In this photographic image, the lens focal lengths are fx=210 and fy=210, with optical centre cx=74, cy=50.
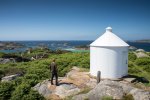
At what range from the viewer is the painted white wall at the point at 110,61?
52.2 feet

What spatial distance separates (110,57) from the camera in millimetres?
15859

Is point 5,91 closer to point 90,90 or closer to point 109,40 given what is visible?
point 90,90

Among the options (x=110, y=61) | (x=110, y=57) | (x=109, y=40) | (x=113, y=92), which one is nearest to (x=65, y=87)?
(x=113, y=92)

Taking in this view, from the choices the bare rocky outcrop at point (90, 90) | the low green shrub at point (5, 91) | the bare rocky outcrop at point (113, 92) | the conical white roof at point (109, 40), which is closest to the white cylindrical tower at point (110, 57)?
the conical white roof at point (109, 40)

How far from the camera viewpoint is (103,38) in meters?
17.0

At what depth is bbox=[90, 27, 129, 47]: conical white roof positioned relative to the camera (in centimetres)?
1631

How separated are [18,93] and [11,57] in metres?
26.5

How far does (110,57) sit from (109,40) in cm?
154

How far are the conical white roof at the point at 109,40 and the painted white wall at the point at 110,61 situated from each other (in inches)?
14.7

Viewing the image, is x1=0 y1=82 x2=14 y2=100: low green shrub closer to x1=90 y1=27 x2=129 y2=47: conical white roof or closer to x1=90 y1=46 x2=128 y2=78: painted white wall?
x1=90 y1=46 x2=128 y2=78: painted white wall

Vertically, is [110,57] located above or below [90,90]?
above

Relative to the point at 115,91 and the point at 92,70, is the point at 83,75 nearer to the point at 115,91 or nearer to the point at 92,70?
the point at 92,70

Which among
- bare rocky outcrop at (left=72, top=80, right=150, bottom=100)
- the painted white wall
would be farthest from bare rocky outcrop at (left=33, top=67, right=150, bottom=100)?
the painted white wall

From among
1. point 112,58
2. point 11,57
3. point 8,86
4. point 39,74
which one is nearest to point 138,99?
point 112,58
